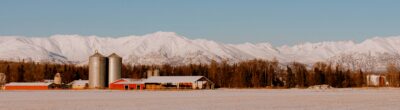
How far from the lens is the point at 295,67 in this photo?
166m

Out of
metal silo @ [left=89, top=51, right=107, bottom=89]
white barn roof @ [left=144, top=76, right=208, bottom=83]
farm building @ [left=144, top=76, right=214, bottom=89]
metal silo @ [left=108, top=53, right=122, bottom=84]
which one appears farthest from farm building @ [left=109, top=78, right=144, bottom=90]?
metal silo @ [left=108, top=53, right=122, bottom=84]

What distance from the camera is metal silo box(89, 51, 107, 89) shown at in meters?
137

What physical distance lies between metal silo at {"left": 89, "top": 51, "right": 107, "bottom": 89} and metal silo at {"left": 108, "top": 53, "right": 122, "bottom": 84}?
1302mm

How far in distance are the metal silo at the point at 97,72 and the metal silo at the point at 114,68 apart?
130 cm

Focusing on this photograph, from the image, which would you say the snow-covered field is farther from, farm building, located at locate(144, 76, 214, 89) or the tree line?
the tree line

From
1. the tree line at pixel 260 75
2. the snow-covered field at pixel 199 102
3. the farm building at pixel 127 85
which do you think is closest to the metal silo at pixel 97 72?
the farm building at pixel 127 85

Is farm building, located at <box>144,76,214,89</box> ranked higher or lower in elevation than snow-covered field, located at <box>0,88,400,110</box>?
higher

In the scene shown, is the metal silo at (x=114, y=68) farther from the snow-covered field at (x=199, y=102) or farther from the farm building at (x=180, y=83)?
the snow-covered field at (x=199, y=102)

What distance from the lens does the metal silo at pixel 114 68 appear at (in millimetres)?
137750

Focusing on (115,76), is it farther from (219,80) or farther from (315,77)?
(315,77)

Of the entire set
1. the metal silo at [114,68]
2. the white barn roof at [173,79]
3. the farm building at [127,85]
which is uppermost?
the metal silo at [114,68]

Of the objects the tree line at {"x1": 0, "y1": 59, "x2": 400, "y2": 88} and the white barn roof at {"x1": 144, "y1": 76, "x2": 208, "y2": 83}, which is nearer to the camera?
the white barn roof at {"x1": 144, "y1": 76, "x2": 208, "y2": 83}

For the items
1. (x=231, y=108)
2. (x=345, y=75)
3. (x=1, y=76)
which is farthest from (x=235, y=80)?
(x=231, y=108)

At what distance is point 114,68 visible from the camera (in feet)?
458
